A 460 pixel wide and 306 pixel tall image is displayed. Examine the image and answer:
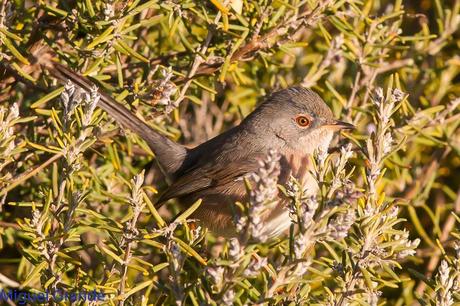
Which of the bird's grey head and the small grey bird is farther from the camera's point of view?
the bird's grey head

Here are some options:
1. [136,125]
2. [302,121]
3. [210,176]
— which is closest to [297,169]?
[302,121]

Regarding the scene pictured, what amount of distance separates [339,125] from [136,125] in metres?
1.33

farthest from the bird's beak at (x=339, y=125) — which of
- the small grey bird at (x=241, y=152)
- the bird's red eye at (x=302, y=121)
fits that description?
the bird's red eye at (x=302, y=121)

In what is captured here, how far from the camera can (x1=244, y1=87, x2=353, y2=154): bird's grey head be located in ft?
15.3

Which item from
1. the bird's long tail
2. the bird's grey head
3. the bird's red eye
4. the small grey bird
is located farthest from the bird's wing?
the bird's red eye

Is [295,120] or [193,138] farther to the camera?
[193,138]

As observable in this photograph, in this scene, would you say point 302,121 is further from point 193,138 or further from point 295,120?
point 193,138

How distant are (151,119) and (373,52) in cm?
152

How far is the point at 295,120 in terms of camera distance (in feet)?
16.0

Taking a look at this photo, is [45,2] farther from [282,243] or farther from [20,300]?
[282,243]

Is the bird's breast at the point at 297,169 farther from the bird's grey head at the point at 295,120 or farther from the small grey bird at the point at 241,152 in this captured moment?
the bird's grey head at the point at 295,120

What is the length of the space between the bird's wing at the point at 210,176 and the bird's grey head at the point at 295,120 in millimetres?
265

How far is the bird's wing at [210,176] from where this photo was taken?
4605 mm

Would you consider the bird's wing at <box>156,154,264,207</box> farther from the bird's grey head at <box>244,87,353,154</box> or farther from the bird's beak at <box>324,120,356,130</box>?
the bird's beak at <box>324,120,356,130</box>
